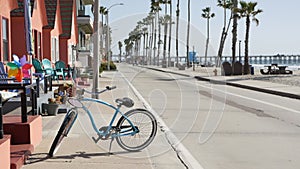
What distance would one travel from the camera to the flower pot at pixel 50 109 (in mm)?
11992

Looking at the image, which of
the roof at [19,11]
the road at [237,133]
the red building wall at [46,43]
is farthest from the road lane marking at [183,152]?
the red building wall at [46,43]

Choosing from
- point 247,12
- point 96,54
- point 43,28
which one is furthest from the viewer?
point 247,12

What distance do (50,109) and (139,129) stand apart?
14.6ft

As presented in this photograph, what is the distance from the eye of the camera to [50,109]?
473 inches

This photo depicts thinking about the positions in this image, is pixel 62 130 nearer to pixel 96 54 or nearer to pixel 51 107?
pixel 51 107

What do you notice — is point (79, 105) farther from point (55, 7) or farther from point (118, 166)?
point (55, 7)

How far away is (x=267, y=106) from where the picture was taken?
1697cm

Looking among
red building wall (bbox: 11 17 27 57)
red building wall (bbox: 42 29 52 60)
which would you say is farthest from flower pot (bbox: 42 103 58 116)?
red building wall (bbox: 42 29 52 60)

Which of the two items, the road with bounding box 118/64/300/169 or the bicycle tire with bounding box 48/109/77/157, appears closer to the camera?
the bicycle tire with bounding box 48/109/77/157

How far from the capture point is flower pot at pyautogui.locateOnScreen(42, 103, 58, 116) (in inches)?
472

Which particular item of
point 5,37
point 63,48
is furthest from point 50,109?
point 63,48

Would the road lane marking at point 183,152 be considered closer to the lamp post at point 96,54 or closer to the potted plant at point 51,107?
the potted plant at point 51,107

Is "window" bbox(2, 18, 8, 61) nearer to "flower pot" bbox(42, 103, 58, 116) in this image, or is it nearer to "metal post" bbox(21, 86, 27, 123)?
"flower pot" bbox(42, 103, 58, 116)

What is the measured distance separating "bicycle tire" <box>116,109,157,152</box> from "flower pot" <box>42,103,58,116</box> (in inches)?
167
